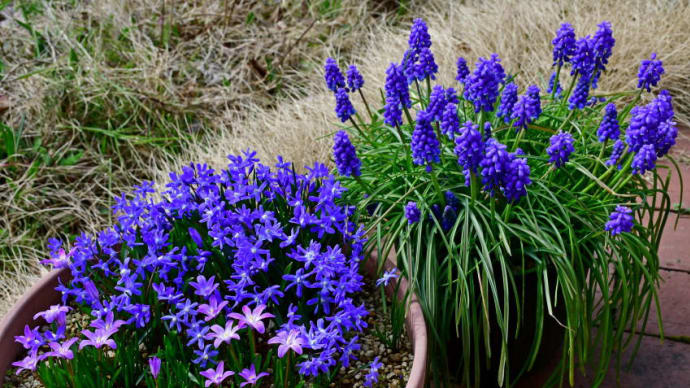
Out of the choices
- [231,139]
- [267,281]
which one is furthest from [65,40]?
[267,281]

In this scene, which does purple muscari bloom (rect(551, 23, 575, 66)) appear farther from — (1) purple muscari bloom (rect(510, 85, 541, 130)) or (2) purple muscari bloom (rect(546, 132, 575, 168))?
(2) purple muscari bloom (rect(546, 132, 575, 168))

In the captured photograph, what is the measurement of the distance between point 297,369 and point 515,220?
0.73 metres

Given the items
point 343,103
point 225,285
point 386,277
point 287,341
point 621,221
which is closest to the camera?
point 287,341

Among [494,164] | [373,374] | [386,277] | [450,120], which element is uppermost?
[450,120]

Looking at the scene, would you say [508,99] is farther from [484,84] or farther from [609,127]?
[609,127]

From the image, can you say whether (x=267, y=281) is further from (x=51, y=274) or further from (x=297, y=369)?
(x=51, y=274)

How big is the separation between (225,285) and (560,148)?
2.95 feet

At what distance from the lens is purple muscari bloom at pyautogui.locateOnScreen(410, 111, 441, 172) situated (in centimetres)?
154

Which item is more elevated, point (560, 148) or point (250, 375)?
point (560, 148)

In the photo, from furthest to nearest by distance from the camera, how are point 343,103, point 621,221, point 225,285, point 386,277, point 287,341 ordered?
point 343,103
point 225,285
point 386,277
point 621,221
point 287,341

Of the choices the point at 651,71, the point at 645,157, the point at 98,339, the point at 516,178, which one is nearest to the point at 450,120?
the point at 516,178

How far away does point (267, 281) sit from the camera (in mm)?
1615

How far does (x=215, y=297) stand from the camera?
1.49 metres

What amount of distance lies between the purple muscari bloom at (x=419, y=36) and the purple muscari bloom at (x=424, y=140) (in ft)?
1.06
